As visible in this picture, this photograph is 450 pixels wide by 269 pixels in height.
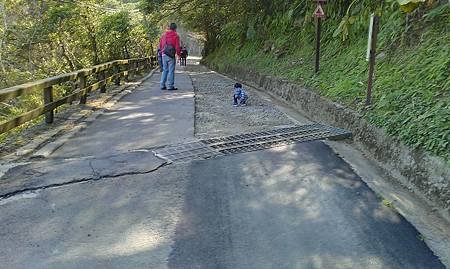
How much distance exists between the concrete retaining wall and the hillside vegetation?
4.8 inches

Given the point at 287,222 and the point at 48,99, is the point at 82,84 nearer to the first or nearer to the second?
the point at 48,99

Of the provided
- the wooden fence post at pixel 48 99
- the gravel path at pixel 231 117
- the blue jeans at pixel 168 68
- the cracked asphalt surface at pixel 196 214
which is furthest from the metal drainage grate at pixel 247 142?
the blue jeans at pixel 168 68

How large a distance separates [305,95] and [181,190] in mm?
5235

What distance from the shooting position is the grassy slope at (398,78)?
481 centimetres

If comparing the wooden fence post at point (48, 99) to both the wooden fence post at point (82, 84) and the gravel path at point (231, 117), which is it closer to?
the wooden fence post at point (82, 84)

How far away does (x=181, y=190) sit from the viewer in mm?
4254

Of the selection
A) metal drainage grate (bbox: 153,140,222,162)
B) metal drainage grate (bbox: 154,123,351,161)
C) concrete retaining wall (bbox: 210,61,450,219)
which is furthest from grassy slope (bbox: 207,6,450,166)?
metal drainage grate (bbox: 153,140,222,162)

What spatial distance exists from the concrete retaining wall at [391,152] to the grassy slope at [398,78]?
0.12 metres

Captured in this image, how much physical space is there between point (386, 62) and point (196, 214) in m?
5.30

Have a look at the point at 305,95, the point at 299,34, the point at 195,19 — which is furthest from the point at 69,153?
the point at 195,19

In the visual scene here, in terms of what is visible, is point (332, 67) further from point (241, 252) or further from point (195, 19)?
point (195, 19)

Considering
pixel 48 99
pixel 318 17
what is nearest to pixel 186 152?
pixel 48 99

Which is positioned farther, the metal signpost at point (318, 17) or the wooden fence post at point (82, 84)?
the metal signpost at point (318, 17)

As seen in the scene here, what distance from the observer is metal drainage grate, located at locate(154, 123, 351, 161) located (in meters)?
5.42
